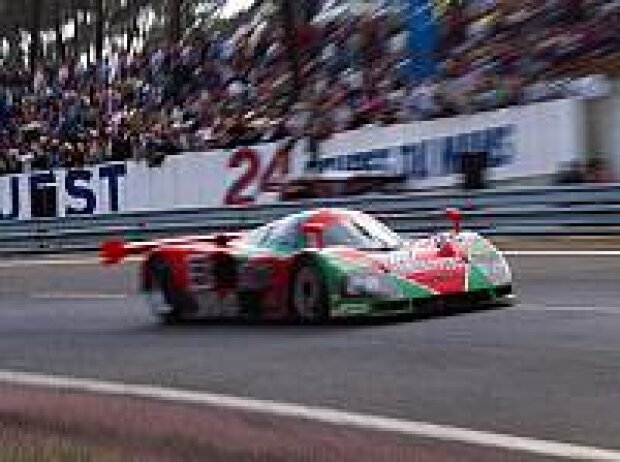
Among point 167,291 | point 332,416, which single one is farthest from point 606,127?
point 332,416

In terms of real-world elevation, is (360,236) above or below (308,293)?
above

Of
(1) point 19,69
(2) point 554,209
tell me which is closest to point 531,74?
(2) point 554,209

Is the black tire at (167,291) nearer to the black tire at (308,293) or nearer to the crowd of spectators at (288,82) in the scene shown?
the black tire at (308,293)

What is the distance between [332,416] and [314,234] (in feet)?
15.4

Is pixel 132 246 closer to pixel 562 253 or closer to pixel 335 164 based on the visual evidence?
pixel 562 253

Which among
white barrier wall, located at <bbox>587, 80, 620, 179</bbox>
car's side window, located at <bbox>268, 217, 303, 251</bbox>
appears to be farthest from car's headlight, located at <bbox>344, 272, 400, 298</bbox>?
white barrier wall, located at <bbox>587, 80, 620, 179</bbox>

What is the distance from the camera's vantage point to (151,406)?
8758 millimetres

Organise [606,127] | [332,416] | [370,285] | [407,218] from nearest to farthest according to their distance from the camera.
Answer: [332,416] < [370,285] < [606,127] < [407,218]

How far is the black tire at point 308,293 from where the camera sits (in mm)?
12123

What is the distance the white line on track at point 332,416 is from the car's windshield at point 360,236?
2.87m

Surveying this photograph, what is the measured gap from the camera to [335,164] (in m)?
26.5

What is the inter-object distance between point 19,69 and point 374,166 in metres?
23.8

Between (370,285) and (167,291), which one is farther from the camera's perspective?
(167,291)

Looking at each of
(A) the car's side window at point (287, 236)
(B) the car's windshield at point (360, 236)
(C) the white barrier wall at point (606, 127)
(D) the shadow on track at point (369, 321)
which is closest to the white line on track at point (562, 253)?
(C) the white barrier wall at point (606, 127)
